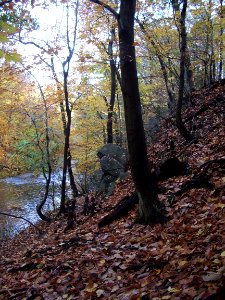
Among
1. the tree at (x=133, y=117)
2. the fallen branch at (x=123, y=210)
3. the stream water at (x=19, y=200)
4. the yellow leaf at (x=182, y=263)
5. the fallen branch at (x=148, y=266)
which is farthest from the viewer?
the stream water at (x=19, y=200)

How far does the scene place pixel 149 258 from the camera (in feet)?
15.6

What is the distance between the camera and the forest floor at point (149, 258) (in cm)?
366

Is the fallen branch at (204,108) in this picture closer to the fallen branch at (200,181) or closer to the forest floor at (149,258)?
the forest floor at (149,258)

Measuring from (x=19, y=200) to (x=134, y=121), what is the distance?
17.6m

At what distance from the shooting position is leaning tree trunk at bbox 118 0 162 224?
5672mm

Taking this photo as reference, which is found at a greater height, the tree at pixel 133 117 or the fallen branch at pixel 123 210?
the tree at pixel 133 117

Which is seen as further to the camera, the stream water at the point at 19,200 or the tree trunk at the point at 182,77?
the stream water at the point at 19,200

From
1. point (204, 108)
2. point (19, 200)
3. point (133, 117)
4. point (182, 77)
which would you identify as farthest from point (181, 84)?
point (19, 200)

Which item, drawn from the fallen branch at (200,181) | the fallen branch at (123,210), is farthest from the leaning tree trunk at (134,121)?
the fallen branch at (123,210)

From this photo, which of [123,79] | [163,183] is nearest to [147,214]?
[163,183]

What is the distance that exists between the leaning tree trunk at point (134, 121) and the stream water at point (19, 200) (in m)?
10.6

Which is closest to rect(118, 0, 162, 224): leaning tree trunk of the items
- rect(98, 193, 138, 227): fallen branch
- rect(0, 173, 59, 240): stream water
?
rect(98, 193, 138, 227): fallen branch

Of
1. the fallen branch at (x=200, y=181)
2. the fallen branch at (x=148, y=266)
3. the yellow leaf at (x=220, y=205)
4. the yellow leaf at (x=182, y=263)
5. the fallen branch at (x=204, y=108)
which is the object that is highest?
the fallen branch at (x=204, y=108)

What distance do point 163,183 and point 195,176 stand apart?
1.20 meters
